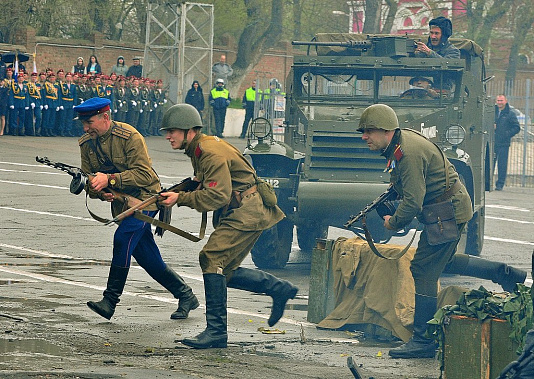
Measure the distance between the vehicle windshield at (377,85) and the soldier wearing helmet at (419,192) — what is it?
5.23 meters

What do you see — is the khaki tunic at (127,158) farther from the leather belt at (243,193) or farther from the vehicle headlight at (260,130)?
the vehicle headlight at (260,130)

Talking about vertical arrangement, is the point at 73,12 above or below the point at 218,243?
above

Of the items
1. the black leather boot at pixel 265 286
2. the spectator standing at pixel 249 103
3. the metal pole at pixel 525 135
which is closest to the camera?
the black leather boot at pixel 265 286

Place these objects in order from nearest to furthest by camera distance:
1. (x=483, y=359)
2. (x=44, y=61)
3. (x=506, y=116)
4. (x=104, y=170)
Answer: (x=483, y=359) < (x=104, y=170) < (x=506, y=116) < (x=44, y=61)

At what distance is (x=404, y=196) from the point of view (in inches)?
325

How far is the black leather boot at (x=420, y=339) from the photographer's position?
8.24 metres

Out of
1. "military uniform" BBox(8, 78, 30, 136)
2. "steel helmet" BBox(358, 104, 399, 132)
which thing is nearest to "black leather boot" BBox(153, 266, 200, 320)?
"steel helmet" BBox(358, 104, 399, 132)

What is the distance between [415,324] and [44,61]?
32.0m

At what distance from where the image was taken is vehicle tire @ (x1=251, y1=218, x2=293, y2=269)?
42.0ft

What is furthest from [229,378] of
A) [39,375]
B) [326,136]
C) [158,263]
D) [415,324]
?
[326,136]

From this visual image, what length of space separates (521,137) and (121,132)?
17.9 metres

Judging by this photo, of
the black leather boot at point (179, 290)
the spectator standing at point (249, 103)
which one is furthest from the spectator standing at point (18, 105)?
the black leather boot at point (179, 290)

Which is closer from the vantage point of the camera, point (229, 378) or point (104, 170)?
point (229, 378)

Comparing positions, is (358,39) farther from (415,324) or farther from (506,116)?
(506,116)
